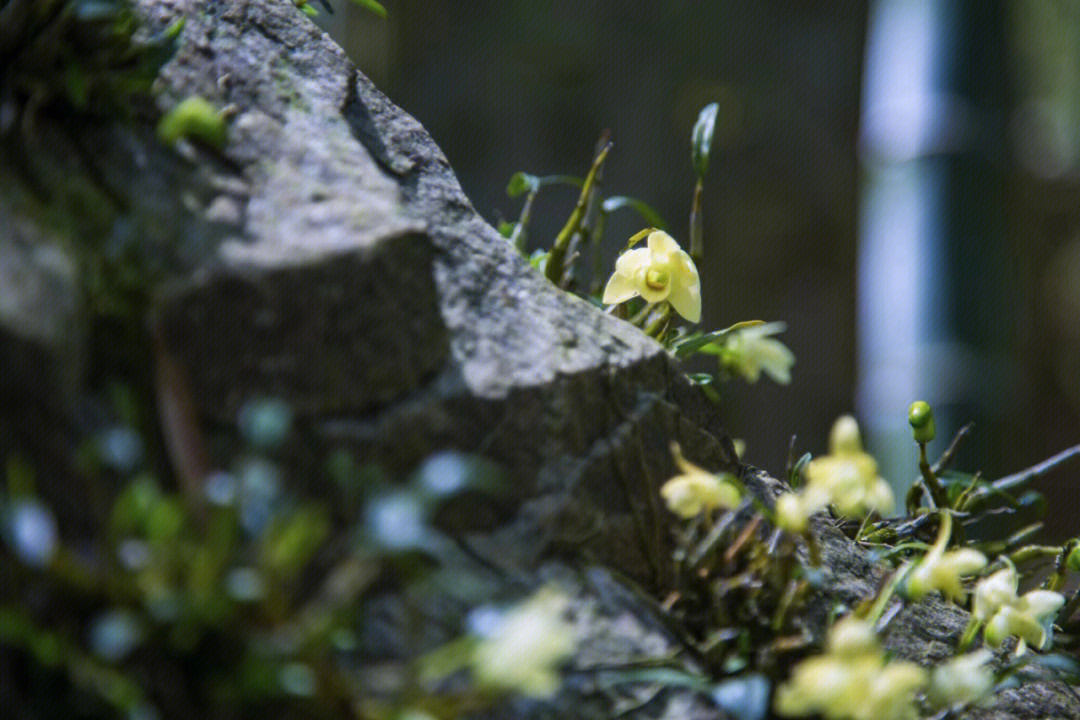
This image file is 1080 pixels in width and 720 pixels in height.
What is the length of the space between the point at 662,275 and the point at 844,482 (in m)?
0.24

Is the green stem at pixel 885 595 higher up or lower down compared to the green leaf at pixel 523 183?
lower down

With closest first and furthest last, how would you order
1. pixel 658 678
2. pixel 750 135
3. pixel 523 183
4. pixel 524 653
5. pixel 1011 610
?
Answer: pixel 524 653 < pixel 658 678 < pixel 1011 610 < pixel 523 183 < pixel 750 135

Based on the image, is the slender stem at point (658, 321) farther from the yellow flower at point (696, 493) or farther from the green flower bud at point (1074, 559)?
the green flower bud at point (1074, 559)

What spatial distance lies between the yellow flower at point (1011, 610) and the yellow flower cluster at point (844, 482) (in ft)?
0.51

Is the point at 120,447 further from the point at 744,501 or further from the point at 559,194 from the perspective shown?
the point at 559,194

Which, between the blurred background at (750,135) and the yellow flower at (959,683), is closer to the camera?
the yellow flower at (959,683)

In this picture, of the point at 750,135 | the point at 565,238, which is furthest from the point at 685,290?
the point at 750,135

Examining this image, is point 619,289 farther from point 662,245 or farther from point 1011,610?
point 1011,610

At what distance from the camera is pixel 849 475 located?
48 cm

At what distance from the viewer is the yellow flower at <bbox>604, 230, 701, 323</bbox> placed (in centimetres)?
68

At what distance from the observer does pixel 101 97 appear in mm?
528

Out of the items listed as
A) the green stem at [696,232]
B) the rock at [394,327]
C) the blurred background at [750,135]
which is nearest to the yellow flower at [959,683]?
the rock at [394,327]

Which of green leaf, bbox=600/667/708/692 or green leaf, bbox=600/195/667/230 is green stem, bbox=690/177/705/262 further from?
green leaf, bbox=600/667/708/692

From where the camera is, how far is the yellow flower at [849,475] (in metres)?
0.48
